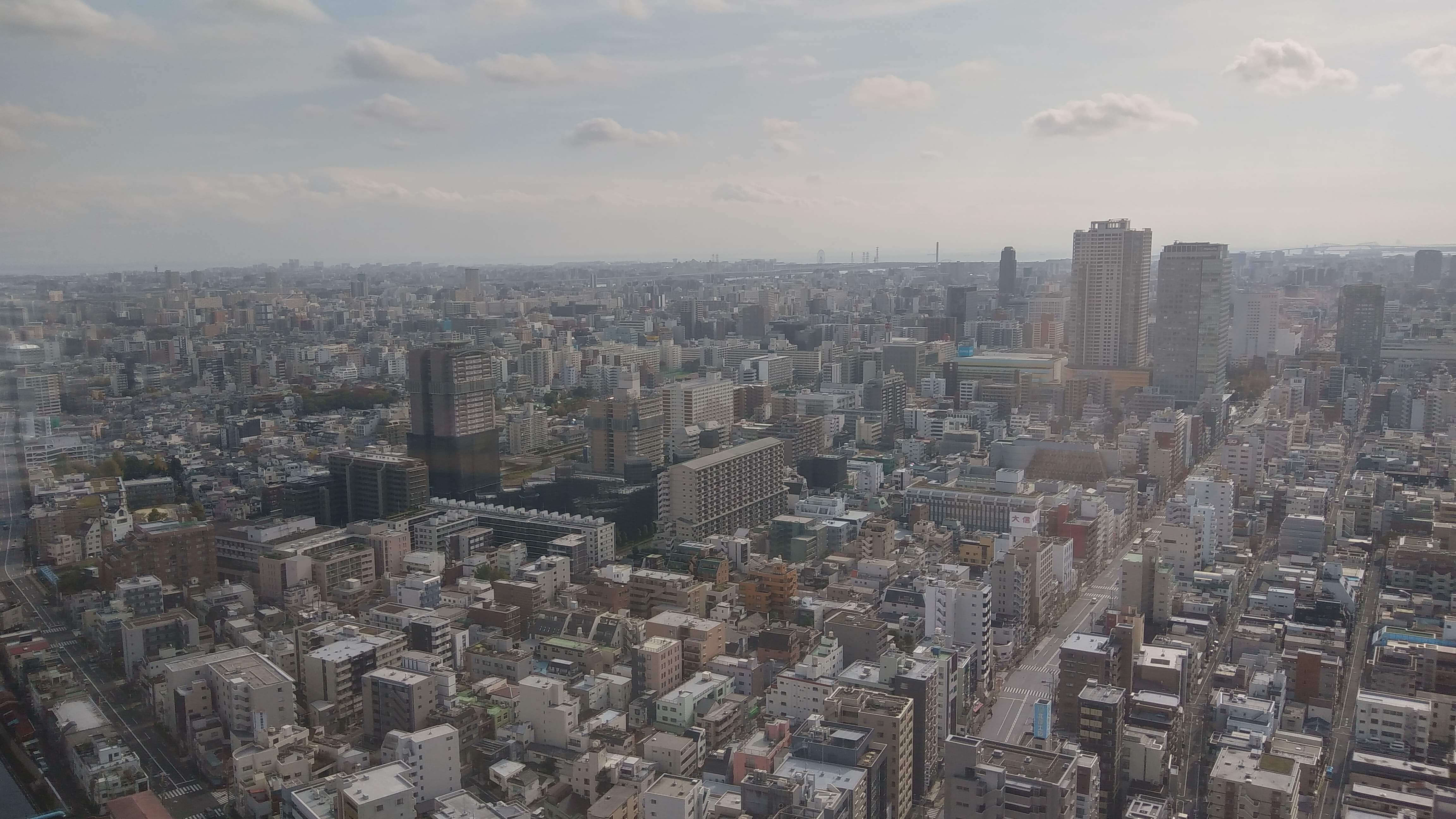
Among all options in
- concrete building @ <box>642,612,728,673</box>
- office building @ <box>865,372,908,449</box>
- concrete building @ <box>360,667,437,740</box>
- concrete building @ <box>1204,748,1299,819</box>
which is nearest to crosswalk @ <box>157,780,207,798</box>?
concrete building @ <box>360,667,437,740</box>

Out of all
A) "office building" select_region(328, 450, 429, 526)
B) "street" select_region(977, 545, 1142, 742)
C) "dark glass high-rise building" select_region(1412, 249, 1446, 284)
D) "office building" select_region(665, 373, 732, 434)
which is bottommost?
"street" select_region(977, 545, 1142, 742)

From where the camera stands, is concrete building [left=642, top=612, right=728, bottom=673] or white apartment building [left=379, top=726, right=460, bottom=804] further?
concrete building [left=642, top=612, right=728, bottom=673]

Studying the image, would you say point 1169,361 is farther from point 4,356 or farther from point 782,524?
point 4,356

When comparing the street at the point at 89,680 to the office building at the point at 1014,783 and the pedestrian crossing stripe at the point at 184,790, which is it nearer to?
the pedestrian crossing stripe at the point at 184,790

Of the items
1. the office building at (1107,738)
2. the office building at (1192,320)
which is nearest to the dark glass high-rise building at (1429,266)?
the office building at (1192,320)

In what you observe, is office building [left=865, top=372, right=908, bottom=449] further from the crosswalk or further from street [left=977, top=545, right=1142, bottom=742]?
the crosswalk

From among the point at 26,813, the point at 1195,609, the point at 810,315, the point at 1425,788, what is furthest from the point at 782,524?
the point at 810,315

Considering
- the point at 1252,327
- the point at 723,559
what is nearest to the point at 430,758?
the point at 723,559

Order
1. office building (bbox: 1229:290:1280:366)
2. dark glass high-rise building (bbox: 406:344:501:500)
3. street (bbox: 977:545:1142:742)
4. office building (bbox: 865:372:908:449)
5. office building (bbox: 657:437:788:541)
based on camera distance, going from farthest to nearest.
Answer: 1. office building (bbox: 1229:290:1280:366)
2. office building (bbox: 865:372:908:449)
3. dark glass high-rise building (bbox: 406:344:501:500)
4. office building (bbox: 657:437:788:541)
5. street (bbox: 977:545:1142:742)
